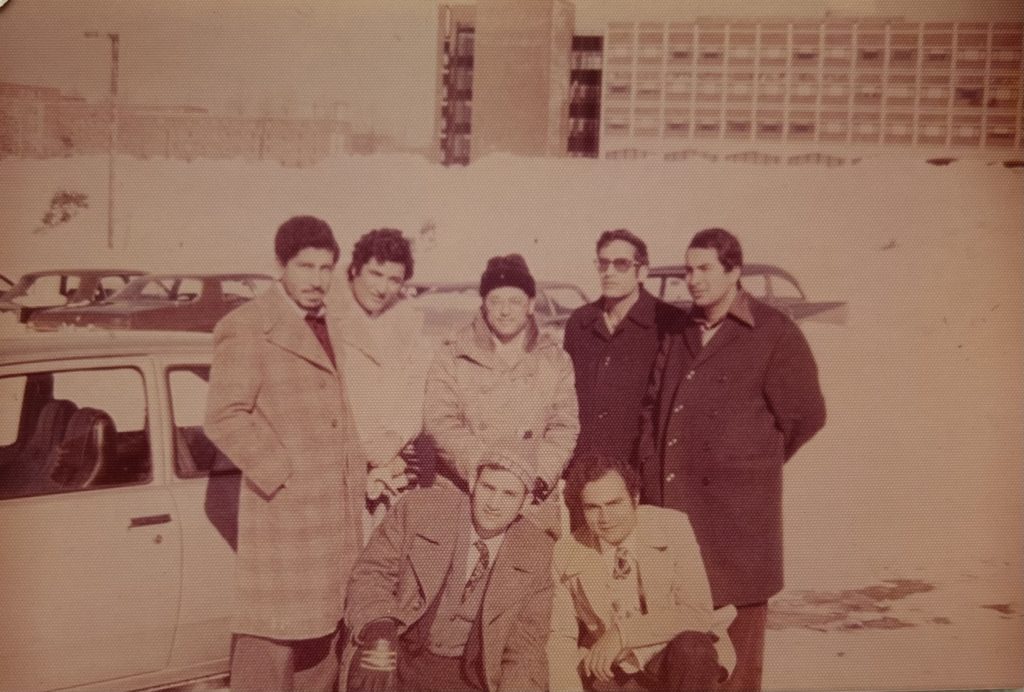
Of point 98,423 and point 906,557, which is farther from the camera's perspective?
point 906,557

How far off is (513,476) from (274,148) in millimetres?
1327

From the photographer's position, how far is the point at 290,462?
3.21 meters

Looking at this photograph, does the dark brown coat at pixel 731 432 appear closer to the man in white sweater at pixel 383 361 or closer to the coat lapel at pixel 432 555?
the coat lapel at pixel 432 555

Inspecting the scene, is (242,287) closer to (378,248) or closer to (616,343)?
(378,248)

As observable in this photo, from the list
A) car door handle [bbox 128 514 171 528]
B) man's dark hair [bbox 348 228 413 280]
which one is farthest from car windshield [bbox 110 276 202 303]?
car door handle [bbox 128 514 171 528]

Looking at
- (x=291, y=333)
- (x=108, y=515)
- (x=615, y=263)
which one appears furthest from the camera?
(x=615, y=263)

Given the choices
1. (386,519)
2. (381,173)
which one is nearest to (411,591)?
(386,519)

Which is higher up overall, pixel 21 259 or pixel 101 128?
pixel 101 128

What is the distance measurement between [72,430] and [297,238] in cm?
94

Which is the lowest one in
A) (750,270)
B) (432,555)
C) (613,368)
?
(432,555)

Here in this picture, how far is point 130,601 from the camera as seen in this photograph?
3156mm

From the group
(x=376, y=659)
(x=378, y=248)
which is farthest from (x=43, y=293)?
(x=376, y=659)

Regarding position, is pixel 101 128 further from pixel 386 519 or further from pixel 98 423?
pixel 386 519

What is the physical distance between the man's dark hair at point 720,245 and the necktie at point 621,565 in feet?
3.29
